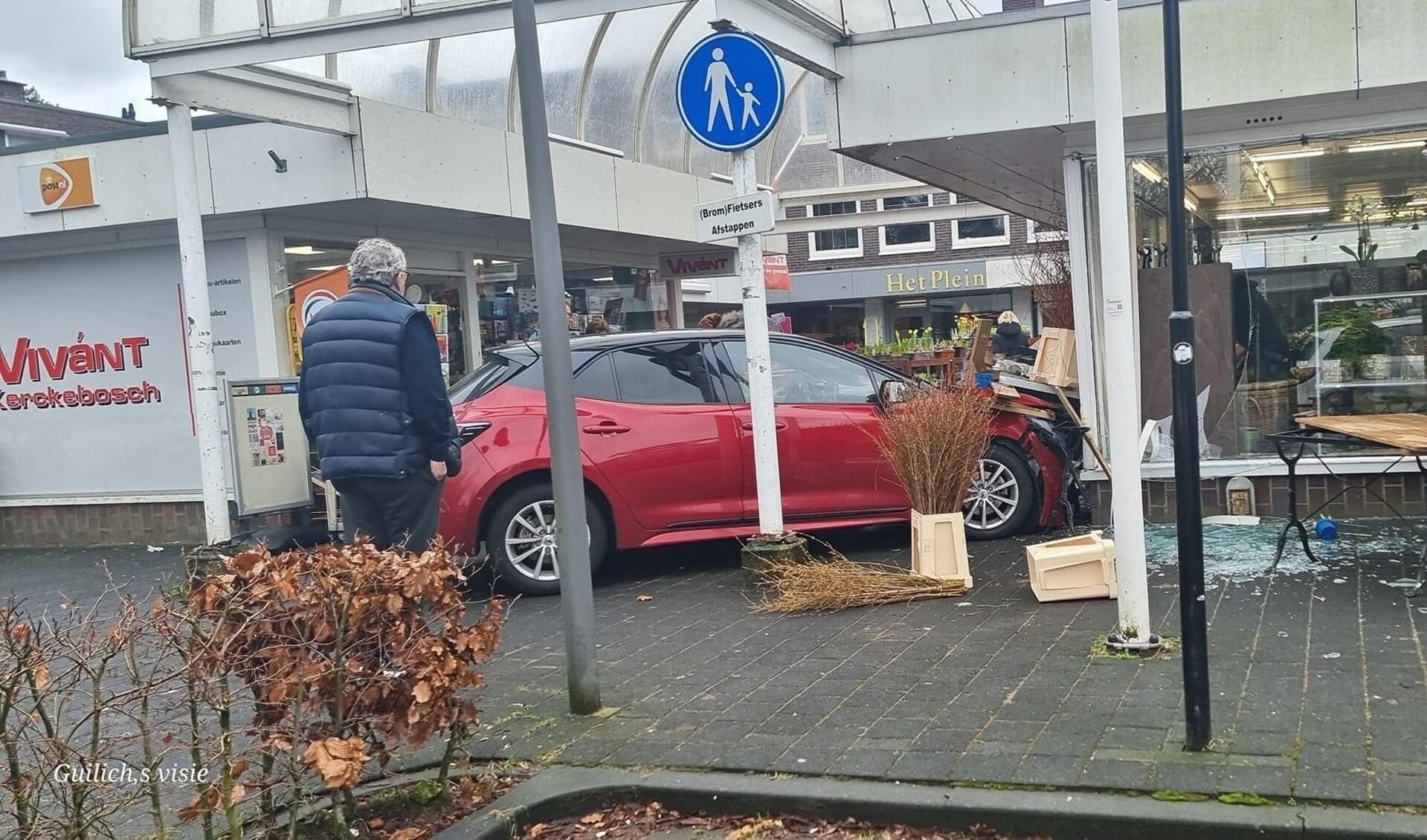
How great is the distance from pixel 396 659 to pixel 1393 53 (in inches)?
269

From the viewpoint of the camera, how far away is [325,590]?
3758mm

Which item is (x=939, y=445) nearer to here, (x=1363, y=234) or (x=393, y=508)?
(x=393, y=508)

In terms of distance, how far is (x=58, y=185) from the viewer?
10523 millimetres

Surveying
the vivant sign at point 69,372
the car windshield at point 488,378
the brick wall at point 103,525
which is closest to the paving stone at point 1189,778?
the car windshield at point 488,378

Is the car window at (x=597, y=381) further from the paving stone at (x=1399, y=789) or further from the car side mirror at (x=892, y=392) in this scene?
the paving stone at (x=1399, y=789)

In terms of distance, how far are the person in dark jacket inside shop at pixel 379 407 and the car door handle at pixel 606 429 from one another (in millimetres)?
1962

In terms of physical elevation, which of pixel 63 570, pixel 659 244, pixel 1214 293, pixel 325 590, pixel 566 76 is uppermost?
pixel 566 76

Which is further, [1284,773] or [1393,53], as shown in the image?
[1393,53]

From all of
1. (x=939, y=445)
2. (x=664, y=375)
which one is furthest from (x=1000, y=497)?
(x=664, y=375)

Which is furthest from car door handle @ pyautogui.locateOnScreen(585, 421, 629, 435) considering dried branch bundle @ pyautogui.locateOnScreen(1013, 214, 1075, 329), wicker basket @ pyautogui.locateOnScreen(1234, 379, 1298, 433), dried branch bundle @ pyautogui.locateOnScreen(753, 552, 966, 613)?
dried branch bundle @ pyautogui.locateOnScreen(1013, 214, 1075, 329)

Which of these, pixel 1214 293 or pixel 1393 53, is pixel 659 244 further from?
pixel 1393 53

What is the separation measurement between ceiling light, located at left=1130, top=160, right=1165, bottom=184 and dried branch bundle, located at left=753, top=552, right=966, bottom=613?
11.7ft

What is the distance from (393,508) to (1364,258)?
671 centimetres

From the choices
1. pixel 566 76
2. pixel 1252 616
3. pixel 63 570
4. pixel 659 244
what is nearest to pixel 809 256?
pixel 659 244
